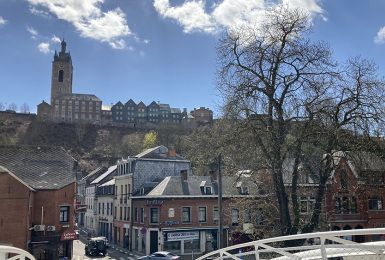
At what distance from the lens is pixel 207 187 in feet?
140

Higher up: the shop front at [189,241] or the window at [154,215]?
the window at [154,215]

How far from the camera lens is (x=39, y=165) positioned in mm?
36344

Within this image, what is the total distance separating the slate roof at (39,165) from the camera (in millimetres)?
34600

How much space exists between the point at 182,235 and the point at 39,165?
47.9ft

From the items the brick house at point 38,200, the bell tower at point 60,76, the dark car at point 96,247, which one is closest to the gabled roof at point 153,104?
the bell tower at point 60,76

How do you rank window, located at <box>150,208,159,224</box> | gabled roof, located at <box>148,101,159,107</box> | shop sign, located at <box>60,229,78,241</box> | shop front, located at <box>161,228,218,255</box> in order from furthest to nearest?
gabled roof, located at <box>148,101,159,107</box>, window, located at <box>150,208,159,224</box>, shop front, located at <box>161,228,218,255</box>, shop sign, located at <box>60,229,78,241</box>

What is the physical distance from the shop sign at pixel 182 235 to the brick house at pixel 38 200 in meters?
9.81

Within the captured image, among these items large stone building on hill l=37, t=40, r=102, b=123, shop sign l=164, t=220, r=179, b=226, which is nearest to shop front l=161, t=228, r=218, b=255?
shop sign l=164, t=220, r=179, b=226

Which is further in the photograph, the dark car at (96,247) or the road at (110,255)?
the dark car at (96,247)

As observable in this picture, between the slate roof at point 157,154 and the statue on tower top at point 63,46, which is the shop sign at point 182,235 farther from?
the statue on tower top at point 63,46

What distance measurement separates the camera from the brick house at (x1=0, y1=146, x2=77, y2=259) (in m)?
30.3

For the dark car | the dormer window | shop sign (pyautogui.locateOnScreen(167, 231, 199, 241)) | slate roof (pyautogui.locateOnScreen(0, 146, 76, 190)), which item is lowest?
the dark car

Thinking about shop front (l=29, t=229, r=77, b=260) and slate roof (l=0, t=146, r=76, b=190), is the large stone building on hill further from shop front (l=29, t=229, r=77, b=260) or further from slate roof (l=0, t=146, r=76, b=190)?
shop front (l=29, t=229, r=77, b=260)

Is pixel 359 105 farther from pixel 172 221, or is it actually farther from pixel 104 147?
pixel 104 147
